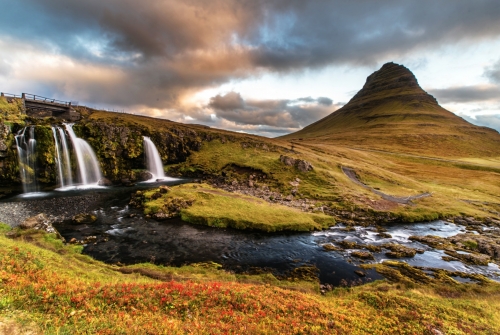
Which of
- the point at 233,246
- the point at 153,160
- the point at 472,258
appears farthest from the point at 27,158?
the point at 472,258

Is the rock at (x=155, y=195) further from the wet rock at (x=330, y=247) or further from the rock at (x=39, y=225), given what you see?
the wet rock at (x=330, y=247)

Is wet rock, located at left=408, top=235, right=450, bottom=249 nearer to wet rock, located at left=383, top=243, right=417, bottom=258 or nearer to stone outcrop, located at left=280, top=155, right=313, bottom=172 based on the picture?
wet rock, located at left=383, top=243, right=417, bottom=258

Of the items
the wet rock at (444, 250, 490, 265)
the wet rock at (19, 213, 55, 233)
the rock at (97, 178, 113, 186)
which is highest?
the rock at (97, 178, 113, 186)

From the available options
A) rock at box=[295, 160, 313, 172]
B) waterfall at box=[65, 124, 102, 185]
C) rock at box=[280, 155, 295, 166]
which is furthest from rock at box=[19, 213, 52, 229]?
rock at box=[295, 160, 313, 172]

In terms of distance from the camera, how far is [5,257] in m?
15.6

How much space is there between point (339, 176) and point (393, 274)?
4753cm

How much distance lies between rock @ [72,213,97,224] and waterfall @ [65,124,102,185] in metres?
28.3

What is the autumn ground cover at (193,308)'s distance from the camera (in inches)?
441

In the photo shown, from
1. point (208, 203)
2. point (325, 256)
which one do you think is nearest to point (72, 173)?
point (208, 203)

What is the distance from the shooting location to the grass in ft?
126

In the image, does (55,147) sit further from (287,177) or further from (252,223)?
(287,177)

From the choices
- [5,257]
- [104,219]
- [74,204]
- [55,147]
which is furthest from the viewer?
[55,147]

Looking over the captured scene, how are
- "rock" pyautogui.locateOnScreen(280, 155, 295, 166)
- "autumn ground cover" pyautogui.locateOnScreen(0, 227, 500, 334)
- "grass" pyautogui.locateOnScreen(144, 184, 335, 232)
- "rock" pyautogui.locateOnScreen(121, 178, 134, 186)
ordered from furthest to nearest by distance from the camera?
"rock" pyautogui.locateOnScreen(280, 155, 295, 166), "rock" pyautogui.locateOnScreen(121, 178, 134, 186), "grass" pyautogui.locateOnScreen(144, 184, 335, 232), "autumn ground cover" pyautogui.locateOnScreen(0, 227, 500, 334)

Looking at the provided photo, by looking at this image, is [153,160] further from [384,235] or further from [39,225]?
[384,235]
